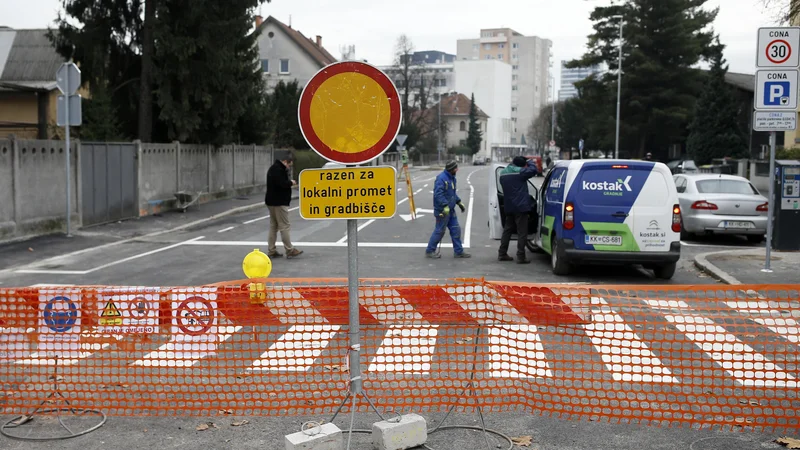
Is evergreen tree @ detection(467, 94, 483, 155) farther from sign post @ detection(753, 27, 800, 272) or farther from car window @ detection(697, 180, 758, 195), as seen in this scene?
sign post @ detection(753, 27, 800, 272)

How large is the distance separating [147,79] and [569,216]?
1720cm

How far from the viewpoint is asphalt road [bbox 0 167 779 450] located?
535cm

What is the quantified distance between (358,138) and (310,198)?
1.60 ft

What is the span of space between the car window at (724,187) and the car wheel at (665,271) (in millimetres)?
5953

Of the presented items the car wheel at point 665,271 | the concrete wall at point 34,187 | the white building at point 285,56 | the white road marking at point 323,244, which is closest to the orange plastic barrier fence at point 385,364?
the car wheel at point 665,271

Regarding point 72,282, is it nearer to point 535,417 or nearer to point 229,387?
point 229,387

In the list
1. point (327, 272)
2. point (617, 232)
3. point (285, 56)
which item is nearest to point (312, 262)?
point (327, 272)

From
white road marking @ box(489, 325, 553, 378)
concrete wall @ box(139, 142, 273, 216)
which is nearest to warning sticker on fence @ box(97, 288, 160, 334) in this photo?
white road marking @ box(489, 325, 553, 378)

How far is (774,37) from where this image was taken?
11891 mm

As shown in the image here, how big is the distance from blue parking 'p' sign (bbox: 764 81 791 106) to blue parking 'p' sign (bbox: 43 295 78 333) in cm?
1015

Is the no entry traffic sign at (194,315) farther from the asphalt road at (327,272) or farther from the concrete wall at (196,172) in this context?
the concrete wall at (196,172)

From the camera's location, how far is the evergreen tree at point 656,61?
54.5m

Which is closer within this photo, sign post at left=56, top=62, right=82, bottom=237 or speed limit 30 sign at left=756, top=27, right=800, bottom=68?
speed limit 30 sign at left=756, top=27, right=800, bottom=68

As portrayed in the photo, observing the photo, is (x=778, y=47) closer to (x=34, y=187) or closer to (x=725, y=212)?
(x=725, y=212)
